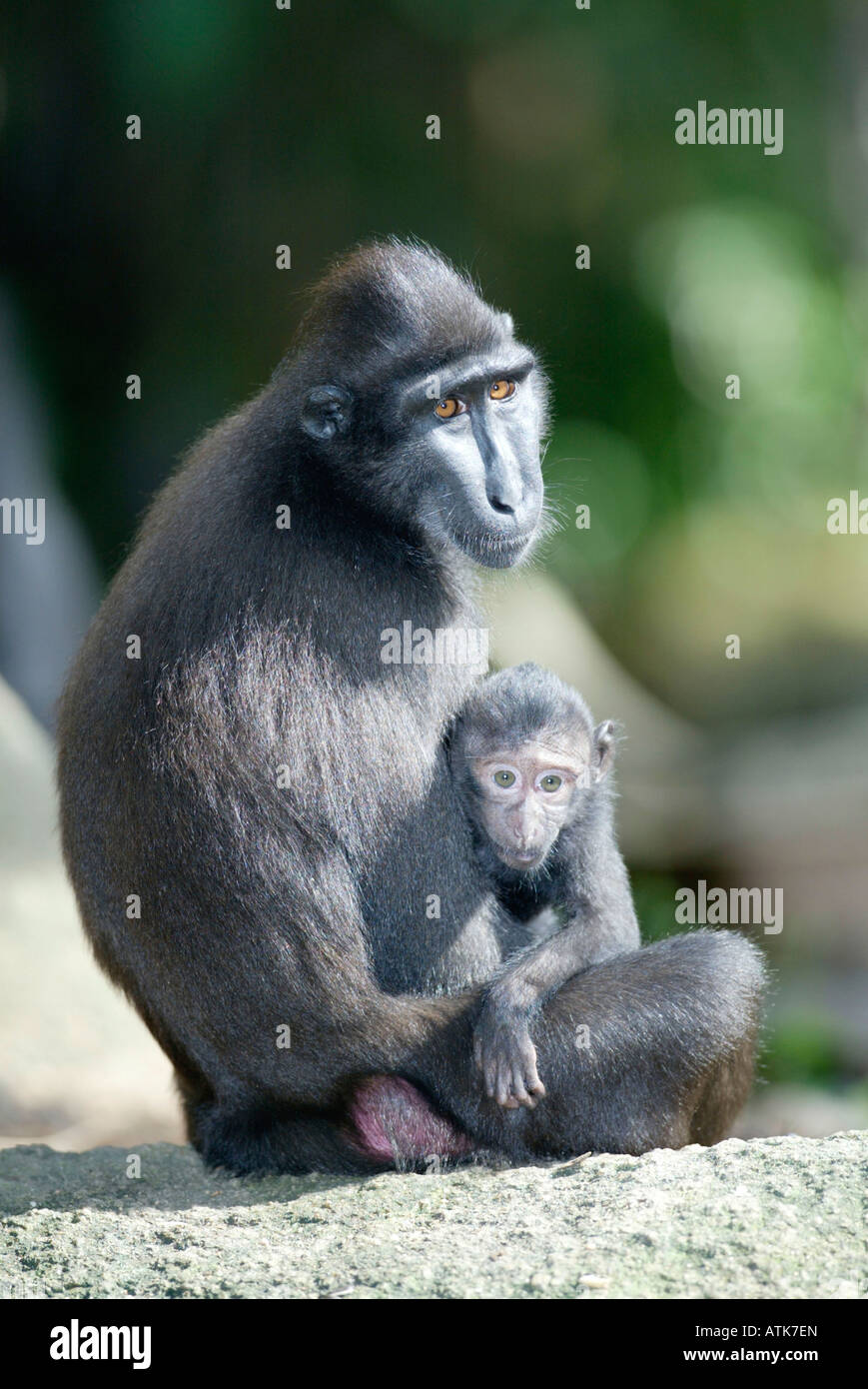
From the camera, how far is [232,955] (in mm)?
5543

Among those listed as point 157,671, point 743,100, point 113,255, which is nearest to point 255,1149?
point 157,671

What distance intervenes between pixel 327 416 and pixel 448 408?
519 millimetres

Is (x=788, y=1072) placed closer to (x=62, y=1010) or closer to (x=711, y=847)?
(x=711, y=847)

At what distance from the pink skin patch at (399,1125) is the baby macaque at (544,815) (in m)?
0.55

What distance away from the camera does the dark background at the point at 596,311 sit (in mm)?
12984

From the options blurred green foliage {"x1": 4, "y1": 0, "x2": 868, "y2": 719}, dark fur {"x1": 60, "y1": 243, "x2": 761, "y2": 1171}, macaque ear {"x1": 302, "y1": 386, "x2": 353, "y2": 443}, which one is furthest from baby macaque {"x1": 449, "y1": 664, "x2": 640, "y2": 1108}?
blurred green foliage {"x1": 4, "y1": 0, "x2": 868, "y2": 719}

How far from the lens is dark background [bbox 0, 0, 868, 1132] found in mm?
12984

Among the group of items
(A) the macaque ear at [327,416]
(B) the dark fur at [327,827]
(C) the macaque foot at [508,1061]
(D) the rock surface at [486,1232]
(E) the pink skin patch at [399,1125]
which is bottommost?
(D) the rock surface at [486,1232]

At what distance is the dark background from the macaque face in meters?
5.51

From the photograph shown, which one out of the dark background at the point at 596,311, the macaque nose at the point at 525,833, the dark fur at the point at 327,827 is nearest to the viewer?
the dark fur at the point at 327,827

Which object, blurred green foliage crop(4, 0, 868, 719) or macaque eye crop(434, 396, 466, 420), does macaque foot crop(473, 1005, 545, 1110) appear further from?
blurred green foliage crop(4, 0, 868, 719)

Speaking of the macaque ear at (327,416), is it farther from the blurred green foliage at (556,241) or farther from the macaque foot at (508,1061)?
the blurred green foliage at (556,241)

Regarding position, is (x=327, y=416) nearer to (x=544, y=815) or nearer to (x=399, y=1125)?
(x=544, y=815)

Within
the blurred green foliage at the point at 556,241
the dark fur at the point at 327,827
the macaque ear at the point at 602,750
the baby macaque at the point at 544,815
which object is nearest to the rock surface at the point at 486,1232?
→ the dark fur at the point at 327,827
